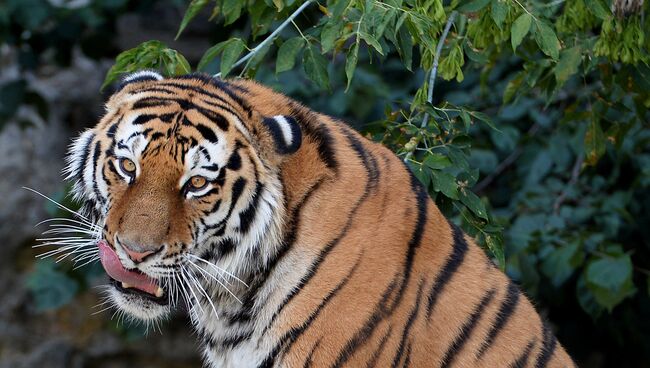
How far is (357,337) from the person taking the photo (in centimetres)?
239

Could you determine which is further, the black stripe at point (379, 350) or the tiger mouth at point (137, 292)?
the tiger mouth at point (137, 292)

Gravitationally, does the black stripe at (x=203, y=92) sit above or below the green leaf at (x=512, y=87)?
above

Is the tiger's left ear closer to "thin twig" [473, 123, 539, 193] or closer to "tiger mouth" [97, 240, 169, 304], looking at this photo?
"tiger mouth" [97, 240, 169, 304]

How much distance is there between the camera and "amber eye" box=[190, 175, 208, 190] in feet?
7.77

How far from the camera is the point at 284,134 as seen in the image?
242 cm

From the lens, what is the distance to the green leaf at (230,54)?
2.85 m

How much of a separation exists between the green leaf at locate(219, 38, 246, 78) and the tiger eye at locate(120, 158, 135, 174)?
0.52 meters

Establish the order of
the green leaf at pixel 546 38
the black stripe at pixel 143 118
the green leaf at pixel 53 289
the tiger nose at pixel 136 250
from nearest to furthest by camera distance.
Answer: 1. the tiger nose at pixel 136 250
2. the black stripe at pixel 143 118
3. the green leaf at pixel 546 38
4. the green leaf at pixel 53 289

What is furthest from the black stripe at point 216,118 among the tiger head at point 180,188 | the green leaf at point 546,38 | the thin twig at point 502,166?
the thin twig at point 502,166

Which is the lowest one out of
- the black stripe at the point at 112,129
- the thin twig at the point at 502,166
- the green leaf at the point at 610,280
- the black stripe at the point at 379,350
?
the thin twig at the point at 502,166

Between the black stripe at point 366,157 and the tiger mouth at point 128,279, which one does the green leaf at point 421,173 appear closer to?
the black stripe at point 366,157

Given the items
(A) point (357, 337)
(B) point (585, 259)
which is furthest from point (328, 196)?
(B) point (585, 259)

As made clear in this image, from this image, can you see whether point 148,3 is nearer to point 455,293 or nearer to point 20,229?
point 20,229

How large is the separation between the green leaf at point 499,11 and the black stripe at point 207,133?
852mm
